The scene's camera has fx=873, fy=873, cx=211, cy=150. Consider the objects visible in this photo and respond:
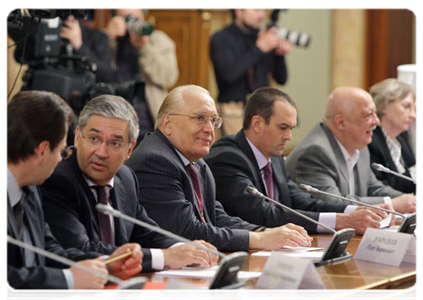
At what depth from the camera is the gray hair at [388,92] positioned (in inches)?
232

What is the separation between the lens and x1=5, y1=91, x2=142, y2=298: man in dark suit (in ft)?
8.16

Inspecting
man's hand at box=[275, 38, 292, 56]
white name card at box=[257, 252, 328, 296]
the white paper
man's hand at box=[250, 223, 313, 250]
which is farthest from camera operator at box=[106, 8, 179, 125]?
white name card at box=[257, 252, 328, 296]

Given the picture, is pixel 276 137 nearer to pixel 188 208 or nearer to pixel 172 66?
pixel 188 208

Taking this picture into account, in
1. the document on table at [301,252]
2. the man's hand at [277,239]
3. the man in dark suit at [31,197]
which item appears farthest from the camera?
the man's hand at [277,239]

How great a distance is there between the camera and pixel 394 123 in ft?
19.3

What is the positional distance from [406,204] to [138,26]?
2.50 meters

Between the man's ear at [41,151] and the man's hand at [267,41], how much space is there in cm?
457

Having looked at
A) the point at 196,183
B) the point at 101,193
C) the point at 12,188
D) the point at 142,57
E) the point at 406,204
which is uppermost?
the point at 142,57

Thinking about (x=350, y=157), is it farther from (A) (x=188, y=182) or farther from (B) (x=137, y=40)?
(B) (x=137, y=40)

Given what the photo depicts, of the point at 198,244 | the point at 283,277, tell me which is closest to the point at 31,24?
the point at 198,244

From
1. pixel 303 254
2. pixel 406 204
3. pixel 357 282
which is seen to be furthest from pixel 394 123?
pixel 357 282

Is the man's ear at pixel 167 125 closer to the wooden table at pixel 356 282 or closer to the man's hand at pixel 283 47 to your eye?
the wooden table at pixel 356 282

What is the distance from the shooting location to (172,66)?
6.98 metres

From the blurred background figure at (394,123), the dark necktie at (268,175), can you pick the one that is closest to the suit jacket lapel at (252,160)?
the dark necktie at (268,175)
